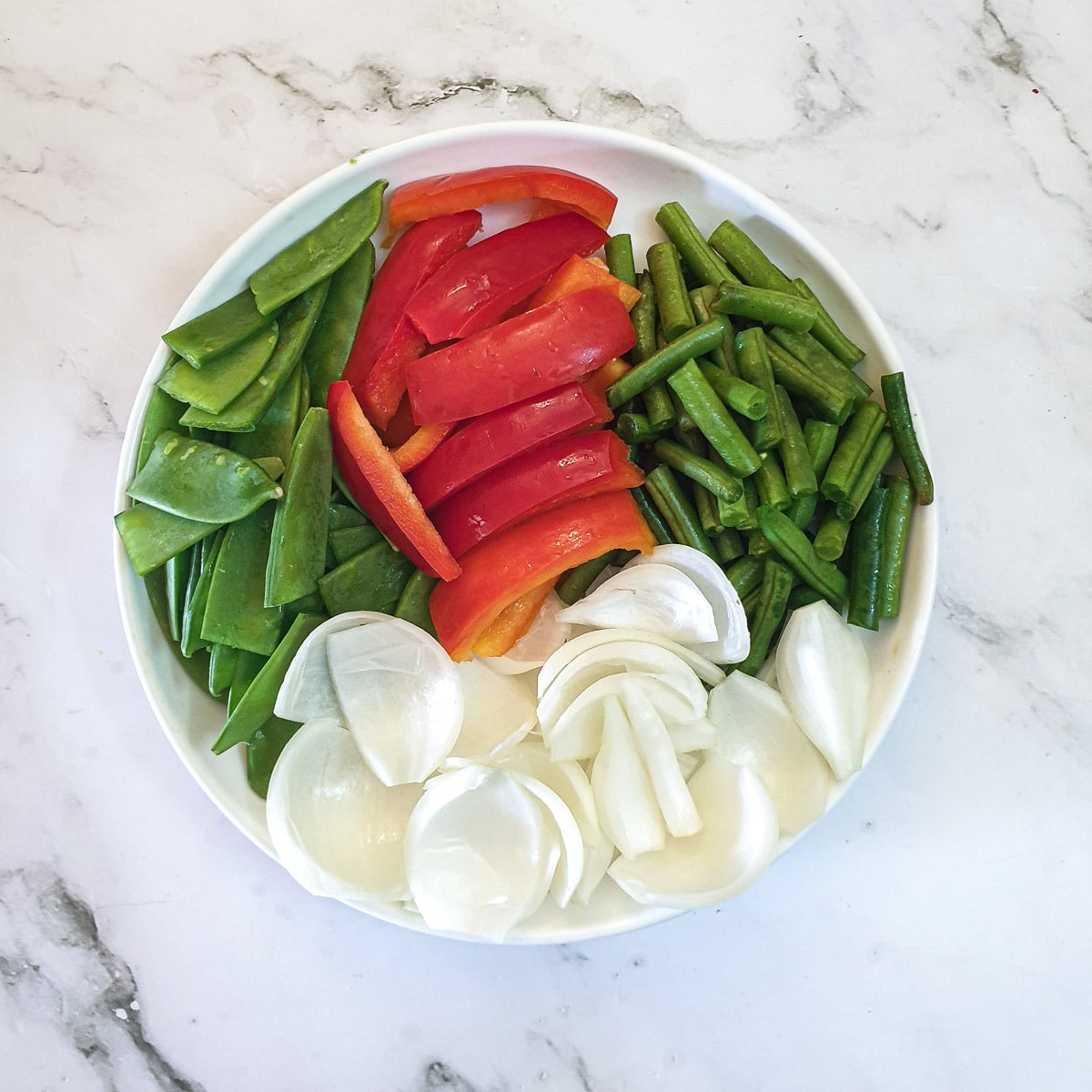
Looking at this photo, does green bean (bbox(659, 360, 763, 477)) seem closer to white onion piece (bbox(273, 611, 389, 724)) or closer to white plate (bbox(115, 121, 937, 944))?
white plate (bbox(115, 121, 937, 944))

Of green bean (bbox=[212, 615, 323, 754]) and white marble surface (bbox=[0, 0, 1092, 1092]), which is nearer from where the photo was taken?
green bean (bbox=[212, 615, 323, 754])

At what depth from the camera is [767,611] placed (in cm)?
172

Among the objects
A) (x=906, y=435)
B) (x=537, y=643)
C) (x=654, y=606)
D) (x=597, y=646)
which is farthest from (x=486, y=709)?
(x=906, y=435)

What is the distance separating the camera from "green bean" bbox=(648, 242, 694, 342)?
66.8 inches

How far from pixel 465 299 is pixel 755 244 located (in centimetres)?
60

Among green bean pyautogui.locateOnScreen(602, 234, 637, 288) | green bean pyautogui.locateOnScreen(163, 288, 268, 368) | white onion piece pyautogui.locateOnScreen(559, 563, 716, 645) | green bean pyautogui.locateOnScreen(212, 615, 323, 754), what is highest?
green bean pyautogui.locateOnScreen(602, 234, 637, 288)

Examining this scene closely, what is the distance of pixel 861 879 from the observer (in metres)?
1.91

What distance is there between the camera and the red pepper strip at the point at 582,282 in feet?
5.52

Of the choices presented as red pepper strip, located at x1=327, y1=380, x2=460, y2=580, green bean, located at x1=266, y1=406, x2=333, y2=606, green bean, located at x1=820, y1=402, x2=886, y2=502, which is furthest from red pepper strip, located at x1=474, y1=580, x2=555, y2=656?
green bean, located at x1=820, y1=402, x2=886, y2=502

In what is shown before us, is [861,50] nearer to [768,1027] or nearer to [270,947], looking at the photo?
[768,1027]

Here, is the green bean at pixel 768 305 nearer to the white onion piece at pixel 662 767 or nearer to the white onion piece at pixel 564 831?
the white onion piece at pixel 662 767

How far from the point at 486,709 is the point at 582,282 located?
838 millimetres

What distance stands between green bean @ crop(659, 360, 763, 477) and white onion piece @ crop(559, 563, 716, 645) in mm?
232

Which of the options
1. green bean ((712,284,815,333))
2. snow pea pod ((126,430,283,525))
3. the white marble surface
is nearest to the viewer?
snow pea pod ((126,430,283,525))
